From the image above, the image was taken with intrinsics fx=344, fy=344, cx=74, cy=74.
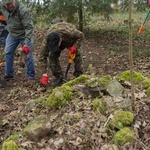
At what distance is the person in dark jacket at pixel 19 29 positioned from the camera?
6.81 metres

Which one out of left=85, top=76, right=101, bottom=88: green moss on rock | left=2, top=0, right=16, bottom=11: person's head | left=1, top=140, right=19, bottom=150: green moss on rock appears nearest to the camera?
left=1, top=140, right=19, bottom=150: green moss on rock

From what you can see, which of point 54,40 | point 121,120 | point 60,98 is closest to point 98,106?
point 121,120

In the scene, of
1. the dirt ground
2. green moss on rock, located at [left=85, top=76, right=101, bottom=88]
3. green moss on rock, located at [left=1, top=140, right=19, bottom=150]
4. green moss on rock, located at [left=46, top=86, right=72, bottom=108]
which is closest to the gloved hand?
the dirt ground

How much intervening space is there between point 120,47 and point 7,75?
4.30 metres

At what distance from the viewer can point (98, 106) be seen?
14.9 feet

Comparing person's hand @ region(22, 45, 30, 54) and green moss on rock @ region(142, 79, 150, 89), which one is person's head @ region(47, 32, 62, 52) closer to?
person's hand @ region(22, 45, 30, 54)

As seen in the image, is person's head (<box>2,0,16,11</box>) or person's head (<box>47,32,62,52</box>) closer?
person's head (<box>47,32,62,52</box>)

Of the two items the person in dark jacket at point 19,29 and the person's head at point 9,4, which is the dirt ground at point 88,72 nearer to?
the person in dark jacket at point 19,29

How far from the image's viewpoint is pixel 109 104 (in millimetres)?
4602

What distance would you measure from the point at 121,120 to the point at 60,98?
1011 mm

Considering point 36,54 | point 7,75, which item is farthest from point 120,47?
point 7,75

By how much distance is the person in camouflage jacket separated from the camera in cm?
586

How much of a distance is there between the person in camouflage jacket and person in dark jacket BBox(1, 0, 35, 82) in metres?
0.54

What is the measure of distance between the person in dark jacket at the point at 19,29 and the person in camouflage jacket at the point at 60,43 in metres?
0.54
